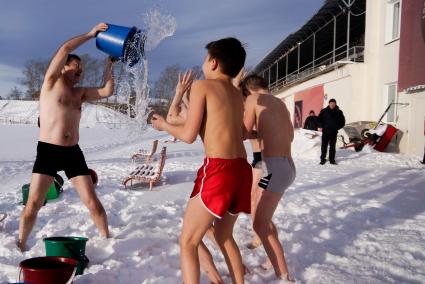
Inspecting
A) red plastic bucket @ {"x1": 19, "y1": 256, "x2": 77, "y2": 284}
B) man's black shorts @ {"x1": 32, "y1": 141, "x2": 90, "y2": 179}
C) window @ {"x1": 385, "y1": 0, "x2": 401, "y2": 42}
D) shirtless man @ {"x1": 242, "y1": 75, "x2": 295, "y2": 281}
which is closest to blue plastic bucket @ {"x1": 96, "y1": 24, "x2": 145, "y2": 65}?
man's black shorts @ {"x1": 32, "y1": 141, "x2": 90, "y2": 179}

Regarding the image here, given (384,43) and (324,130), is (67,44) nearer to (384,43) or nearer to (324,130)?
(324,130)

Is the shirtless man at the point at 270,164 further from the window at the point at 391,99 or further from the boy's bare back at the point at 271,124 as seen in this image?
the window at the point at 391,99

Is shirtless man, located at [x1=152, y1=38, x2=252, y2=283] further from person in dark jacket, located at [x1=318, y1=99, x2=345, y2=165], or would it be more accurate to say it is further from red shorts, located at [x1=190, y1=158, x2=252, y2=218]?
person in dark jacket, located at [x1=318, y1=99, x2=345, y2=165]

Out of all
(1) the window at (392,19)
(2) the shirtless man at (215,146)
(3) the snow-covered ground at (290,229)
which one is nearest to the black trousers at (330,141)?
(3) the snow-covered ground at (290,229)

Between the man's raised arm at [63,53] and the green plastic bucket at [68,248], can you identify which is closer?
the green plastic bucket at [68,248]

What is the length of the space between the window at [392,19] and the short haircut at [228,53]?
14.1m

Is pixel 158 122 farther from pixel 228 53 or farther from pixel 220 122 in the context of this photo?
pixel 228 53

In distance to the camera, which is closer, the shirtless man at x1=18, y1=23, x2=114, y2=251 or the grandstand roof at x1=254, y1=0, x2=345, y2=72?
the shirtless man at x1=18, y1=23, x2=114, y2=251

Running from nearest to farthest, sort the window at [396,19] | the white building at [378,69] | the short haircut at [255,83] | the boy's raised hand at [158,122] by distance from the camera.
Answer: the boy's raised hand at [158,122] → the short haircut at [255,83] → the white building at [378,69] → the window at [396,19]

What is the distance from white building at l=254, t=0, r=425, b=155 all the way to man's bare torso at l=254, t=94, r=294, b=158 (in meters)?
10.2

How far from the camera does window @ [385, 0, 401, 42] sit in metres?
14.9

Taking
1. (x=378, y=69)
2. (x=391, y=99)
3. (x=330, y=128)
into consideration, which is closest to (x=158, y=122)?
(x=330, y=128)

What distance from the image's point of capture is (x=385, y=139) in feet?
41.8

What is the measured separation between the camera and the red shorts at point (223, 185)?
2.37 metres
